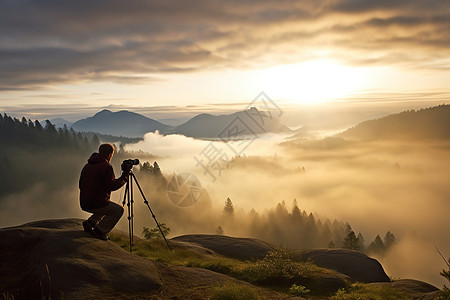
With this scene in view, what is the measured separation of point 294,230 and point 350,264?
151m

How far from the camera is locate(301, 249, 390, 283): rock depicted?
859 inches

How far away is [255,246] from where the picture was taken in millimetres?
24953

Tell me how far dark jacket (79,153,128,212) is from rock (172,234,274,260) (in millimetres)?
14242

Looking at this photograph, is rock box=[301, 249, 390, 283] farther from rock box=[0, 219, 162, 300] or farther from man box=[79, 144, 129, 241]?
man box=[79, 144, 129, 241]

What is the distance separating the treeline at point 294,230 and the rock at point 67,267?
149m

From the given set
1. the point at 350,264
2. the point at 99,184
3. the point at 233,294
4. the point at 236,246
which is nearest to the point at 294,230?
the point at 350,264

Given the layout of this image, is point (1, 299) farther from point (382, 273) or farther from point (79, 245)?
point (382, 273)

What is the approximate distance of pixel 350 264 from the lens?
23094 mm

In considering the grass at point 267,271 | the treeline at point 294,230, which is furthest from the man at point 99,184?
the treeline at point 294,230

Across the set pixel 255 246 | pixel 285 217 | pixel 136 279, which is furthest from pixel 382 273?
pixel 285 217

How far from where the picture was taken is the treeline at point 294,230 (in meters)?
164

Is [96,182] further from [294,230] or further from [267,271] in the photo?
[294,230]

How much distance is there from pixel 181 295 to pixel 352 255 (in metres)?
19.2

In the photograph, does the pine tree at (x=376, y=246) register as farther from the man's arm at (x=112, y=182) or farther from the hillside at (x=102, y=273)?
the man's arm at (x=112, y=182)
